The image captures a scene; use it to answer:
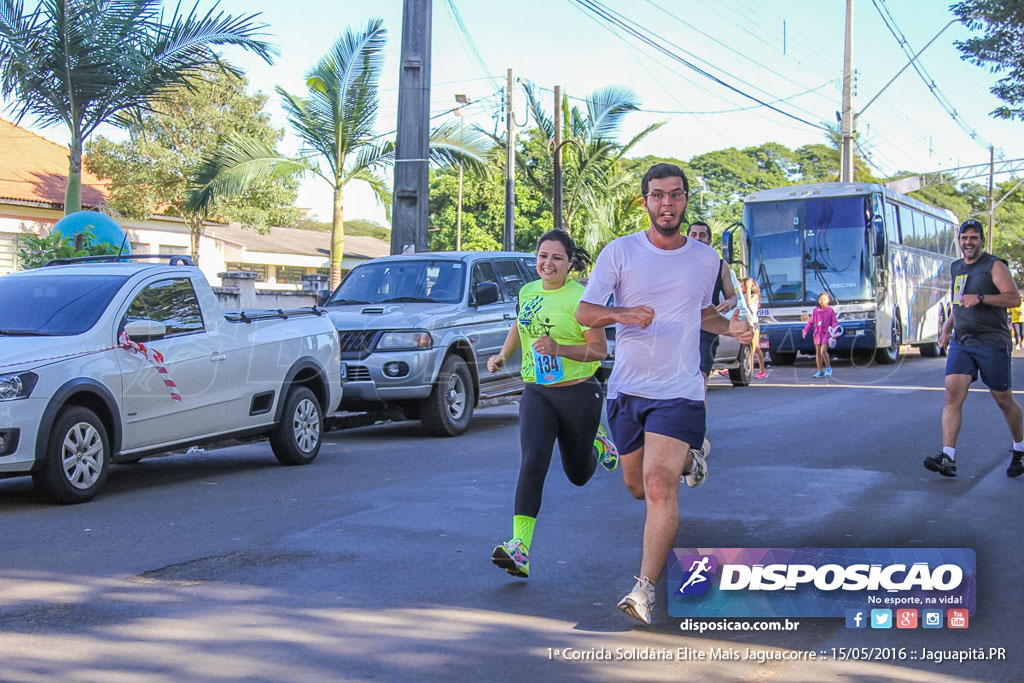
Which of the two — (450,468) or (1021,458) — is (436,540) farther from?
(1021,458)

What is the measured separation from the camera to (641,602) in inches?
193

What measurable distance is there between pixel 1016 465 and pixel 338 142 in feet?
55.8

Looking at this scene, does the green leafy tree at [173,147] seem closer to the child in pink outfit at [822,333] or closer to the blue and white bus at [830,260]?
the blue and white bus at [830,260]

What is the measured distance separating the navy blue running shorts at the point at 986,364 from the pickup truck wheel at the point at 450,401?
16.8ft

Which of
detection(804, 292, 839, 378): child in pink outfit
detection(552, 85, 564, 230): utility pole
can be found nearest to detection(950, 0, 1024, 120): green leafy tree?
detection(804, 292, 839, 378): child in pink outfit

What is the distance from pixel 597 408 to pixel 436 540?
1333 millimetres

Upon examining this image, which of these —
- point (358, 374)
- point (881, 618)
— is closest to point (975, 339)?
point (881, 618)

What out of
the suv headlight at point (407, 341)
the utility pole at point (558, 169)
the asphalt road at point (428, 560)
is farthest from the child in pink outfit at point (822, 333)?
the suv headlight at point (407, 341)

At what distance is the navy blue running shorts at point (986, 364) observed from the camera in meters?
8.95

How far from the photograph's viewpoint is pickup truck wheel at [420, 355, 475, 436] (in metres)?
12.1

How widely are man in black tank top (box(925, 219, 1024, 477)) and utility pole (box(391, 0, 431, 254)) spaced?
27.7 ft

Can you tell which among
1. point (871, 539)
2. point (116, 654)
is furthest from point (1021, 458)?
point (116, 654)

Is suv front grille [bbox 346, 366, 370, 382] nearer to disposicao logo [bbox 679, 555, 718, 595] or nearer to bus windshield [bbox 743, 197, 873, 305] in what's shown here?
disposicao logo [bbox 679, 555, 718, 595]

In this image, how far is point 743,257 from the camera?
2691 cm
